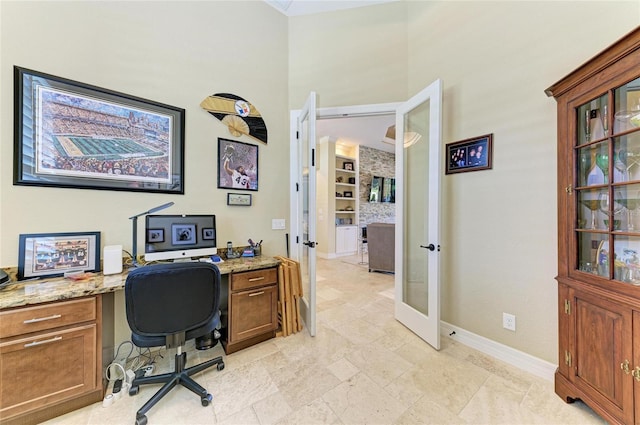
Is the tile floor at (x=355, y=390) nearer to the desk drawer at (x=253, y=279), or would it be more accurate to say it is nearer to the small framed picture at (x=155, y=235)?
the desk drawer at (x=253, y=279)

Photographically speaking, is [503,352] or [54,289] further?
[503,352]

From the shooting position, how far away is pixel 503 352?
197cm

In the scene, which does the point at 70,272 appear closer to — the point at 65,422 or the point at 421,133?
the point at 65,422

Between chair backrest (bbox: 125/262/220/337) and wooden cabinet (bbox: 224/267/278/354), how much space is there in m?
0.51

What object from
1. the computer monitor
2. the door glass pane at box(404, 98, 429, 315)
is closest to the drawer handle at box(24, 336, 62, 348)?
the computer monitor

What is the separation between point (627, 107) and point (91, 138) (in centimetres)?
352

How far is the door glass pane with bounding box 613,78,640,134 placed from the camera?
1.24 metres

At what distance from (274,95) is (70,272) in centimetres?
250

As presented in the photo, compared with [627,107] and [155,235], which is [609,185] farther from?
[155,235]

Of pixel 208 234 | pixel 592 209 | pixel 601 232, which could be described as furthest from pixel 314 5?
pixel 601 232

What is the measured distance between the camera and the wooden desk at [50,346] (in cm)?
127

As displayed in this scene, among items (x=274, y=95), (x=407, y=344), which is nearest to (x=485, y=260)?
(x=407, y=344)

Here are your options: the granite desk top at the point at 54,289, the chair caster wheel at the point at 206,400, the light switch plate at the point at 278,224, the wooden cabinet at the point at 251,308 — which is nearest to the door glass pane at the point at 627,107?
the wooden cabinet at the point at 251,308

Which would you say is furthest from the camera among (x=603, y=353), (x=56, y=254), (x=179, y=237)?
(x=179, y=237)
